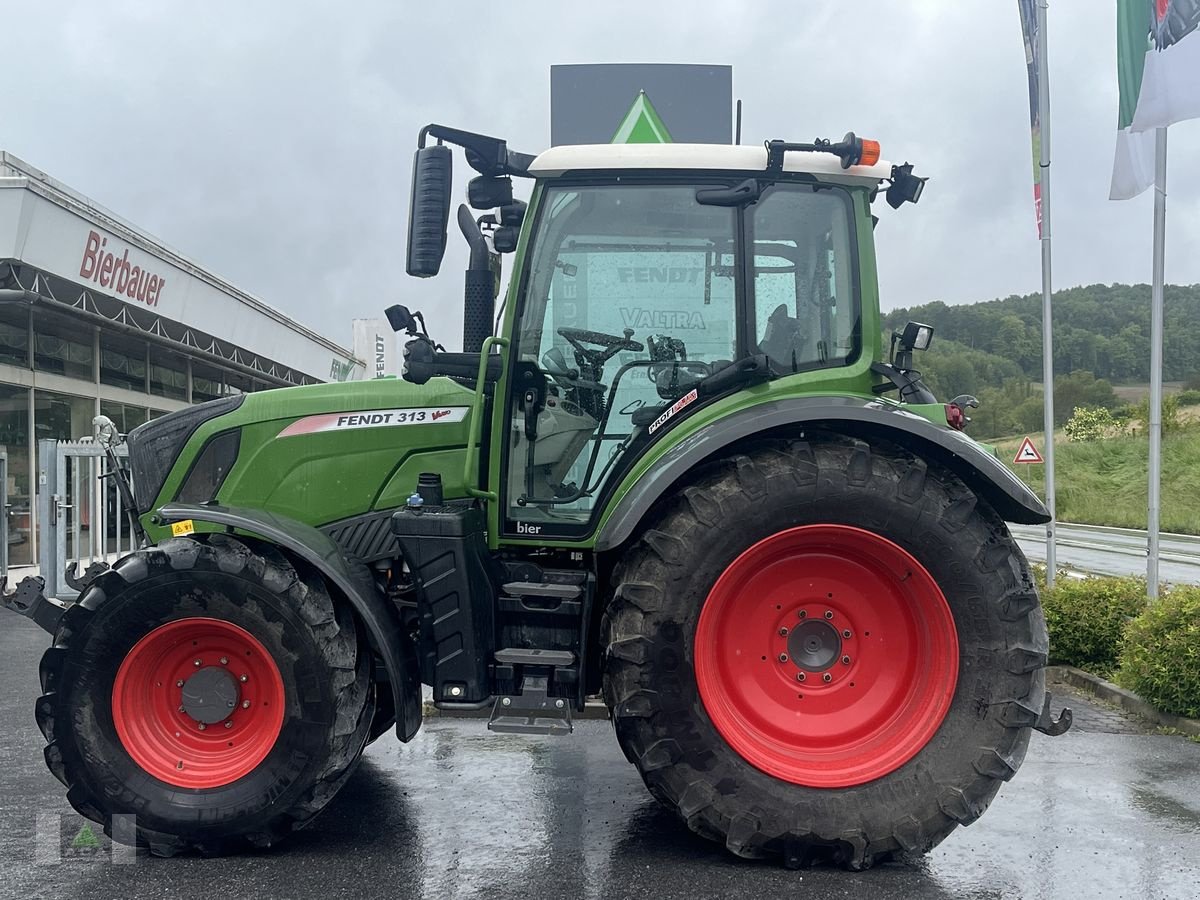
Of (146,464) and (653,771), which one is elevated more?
(146,464)

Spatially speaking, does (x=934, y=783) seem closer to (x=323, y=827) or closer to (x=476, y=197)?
(x=323, y=827)

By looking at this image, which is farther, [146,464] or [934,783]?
[146,464]

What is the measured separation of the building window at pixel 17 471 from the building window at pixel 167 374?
3516 mm

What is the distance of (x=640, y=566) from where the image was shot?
3.48m

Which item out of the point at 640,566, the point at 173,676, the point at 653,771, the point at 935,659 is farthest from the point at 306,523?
the point at 935,659

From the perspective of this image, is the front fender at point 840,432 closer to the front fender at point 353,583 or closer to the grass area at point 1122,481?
the front fender at point 353,583

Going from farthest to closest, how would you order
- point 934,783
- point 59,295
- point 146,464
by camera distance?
point 59,295 → point 146,464 → point 934,783

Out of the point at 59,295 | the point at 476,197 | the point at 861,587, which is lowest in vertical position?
the point at 861,587

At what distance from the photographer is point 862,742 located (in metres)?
3.61

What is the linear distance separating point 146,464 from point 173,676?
104 centimetres

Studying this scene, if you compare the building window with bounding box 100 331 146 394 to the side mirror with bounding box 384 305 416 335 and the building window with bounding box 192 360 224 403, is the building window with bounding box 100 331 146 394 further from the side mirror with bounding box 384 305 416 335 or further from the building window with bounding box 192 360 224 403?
the side mirror with bounding box 384 305 416 335

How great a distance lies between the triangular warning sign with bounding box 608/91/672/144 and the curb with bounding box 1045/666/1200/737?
4.67 meters

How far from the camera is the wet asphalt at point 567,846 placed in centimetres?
328

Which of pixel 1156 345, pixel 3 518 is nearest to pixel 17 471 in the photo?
pixel 3 518
